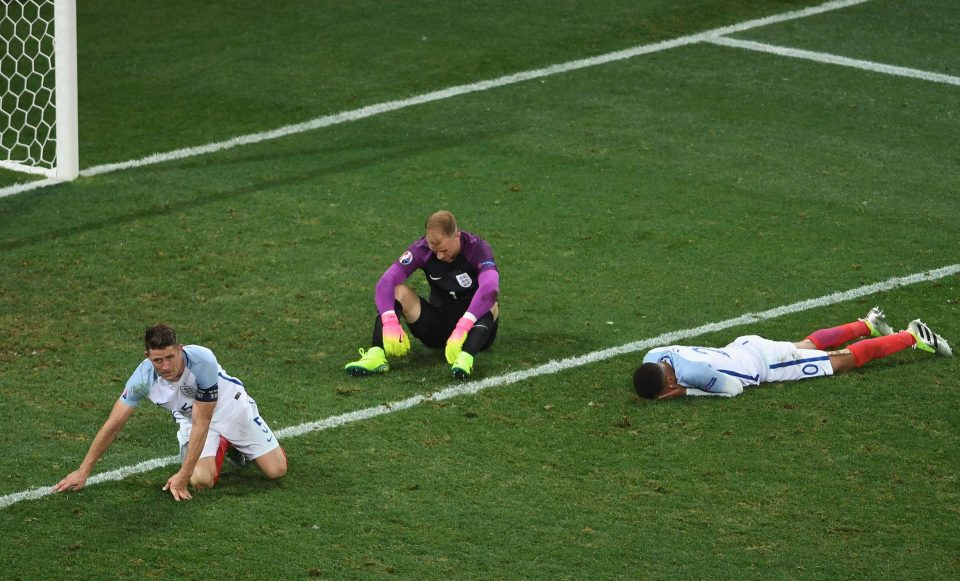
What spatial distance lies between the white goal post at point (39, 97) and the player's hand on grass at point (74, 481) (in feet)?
20.0

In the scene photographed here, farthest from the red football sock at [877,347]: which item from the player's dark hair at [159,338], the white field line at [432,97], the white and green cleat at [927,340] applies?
the white field line at [432,97]

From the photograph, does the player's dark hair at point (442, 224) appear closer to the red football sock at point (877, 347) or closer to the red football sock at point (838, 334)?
the red football sock at point (838, 334)

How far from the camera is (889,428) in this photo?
26.8 ft

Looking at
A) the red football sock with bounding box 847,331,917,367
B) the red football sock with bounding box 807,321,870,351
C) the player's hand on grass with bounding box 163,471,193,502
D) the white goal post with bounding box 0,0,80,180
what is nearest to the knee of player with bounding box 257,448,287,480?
the player's hand on grass with bounding box 163,471,193,502

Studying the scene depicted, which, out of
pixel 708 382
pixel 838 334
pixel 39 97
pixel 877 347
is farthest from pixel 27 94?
pixel 877 347

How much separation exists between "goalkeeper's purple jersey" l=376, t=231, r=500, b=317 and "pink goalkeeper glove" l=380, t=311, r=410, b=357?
4.6 inches

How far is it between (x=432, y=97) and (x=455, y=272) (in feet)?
19.3

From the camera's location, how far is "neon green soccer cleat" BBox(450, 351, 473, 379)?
876cm

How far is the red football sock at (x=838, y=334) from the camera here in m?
9.08

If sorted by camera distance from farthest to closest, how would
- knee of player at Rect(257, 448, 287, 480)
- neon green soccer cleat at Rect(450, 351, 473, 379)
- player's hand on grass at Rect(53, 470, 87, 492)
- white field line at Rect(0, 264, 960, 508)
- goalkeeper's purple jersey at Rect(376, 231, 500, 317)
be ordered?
goalkeeper's purple jersey at Rect(376, 231, 500, 317) < neon green soccer cleat at Rect(450, 351, 473, 379) < white field line at Rect(0, 264, 960, 508) < knee of player at Rect(257, 448, 287, 480) < player's hand on grass at Rect(53, 470, 87, 492)

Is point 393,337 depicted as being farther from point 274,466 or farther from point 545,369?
point 274,466

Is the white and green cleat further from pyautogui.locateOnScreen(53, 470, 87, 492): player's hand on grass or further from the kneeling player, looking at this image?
pyautogui.locateOnScreen(53, 470, 87, 492): player's hand on grass

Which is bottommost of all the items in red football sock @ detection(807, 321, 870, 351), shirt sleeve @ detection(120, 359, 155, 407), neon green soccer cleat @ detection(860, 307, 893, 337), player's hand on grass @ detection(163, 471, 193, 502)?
player's hand on grass @ detection(163, 471, 193, 502)

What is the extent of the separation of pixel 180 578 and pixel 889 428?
4.11m
